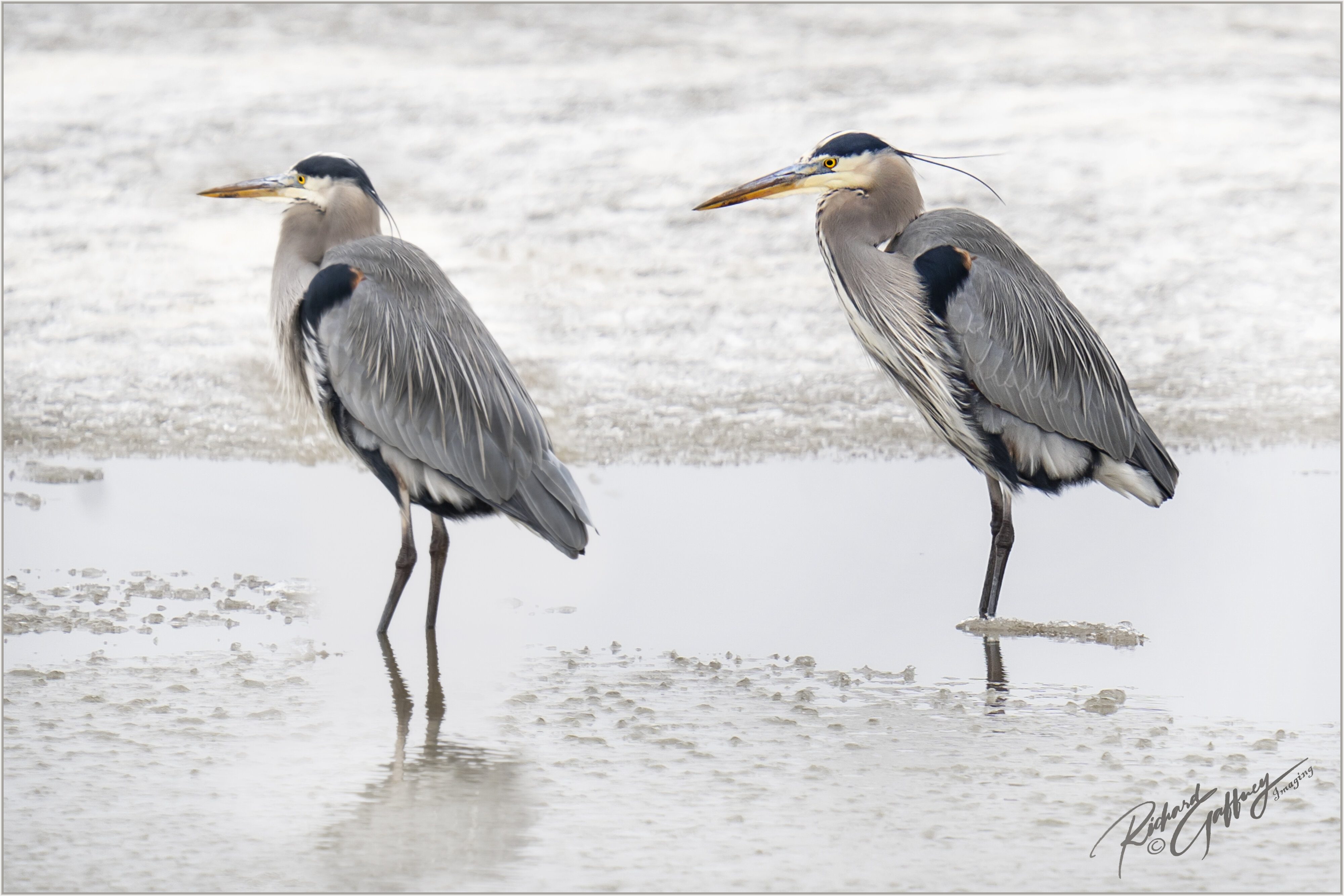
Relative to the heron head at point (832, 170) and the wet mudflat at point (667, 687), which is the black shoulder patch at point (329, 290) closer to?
the wet mudflat at point (667, 687)

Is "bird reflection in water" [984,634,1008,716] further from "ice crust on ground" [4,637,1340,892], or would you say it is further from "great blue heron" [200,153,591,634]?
"great blue heron" [200,153,591,634]

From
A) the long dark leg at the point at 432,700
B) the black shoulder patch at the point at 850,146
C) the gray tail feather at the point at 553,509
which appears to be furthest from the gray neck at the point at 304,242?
the black shoulder patch at the point at 850,146

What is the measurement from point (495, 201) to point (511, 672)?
23.7 ft

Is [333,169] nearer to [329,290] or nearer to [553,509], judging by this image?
[329,290]

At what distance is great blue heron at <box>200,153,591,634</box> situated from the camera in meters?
5.30

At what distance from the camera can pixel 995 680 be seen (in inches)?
192

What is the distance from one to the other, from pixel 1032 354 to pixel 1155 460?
0.62 meters

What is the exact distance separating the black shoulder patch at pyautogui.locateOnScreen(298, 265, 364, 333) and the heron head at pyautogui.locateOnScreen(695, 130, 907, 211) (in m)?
1.36

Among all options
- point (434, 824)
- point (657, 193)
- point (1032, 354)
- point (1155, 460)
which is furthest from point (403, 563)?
point (657, 193)

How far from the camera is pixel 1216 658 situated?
16.6 feet

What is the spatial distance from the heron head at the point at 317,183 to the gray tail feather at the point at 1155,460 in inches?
113

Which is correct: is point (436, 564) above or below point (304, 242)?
below

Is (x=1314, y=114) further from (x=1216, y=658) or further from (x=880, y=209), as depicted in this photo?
(x=1216, y=658)

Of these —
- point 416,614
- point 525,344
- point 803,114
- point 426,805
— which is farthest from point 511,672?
point 803,114
